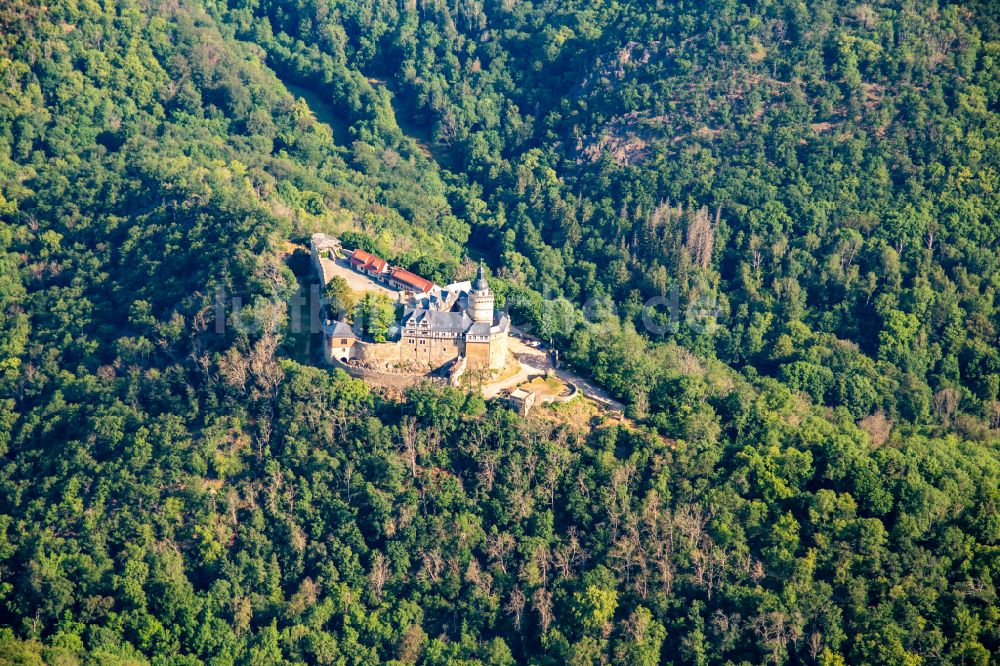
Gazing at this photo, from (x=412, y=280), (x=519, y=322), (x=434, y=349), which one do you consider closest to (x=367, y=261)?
(x=412, y=280)

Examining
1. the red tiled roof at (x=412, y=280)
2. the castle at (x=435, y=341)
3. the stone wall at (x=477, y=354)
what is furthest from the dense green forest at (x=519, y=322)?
the red tiled roof at (x=412, y=280)

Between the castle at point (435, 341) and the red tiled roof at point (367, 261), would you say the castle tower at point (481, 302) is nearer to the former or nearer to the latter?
the castle at point (435, 341)

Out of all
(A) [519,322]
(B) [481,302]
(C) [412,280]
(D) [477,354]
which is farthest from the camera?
(A) [519,322]

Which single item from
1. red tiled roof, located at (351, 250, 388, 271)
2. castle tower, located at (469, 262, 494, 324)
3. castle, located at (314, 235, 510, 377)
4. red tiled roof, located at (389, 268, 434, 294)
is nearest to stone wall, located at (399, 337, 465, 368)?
castle, located at (314, 235, 510, 377)

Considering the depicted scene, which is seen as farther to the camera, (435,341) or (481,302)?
(481,302)

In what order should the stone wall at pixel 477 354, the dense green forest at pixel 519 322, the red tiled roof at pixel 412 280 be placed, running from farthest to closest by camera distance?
1. the red tiled roof at pixel 412 280
2. the stone wall at pixel 477 354
3. the dense green forest at pixel 519 322

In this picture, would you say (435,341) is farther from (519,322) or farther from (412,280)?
(519,322)

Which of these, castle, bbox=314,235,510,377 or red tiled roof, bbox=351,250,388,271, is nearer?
castle, bbox=314,235,510,377

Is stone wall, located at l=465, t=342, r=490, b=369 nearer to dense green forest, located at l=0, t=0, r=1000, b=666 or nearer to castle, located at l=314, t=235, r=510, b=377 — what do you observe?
castle, located at l=314, t=235, r=510, b=377
